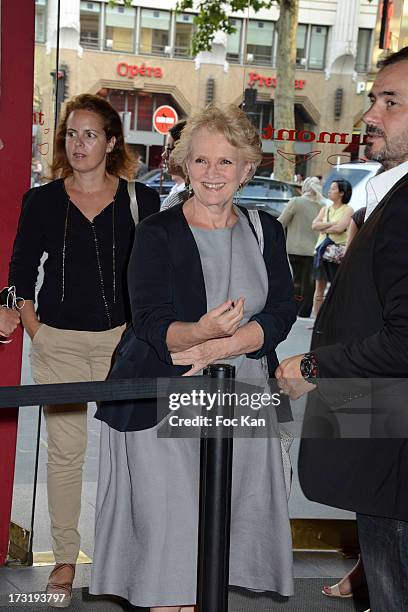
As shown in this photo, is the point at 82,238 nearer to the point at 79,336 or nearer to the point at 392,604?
the point at 79,336

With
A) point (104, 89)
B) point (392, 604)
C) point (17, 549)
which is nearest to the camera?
point (392, 604)

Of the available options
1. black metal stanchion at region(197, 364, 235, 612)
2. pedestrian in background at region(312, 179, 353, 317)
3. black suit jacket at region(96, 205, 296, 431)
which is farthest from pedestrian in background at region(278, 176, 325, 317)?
black metal stanchion at region(197, 364, 235, 612)

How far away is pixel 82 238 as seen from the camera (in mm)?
3320

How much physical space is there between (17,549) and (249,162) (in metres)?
1.81

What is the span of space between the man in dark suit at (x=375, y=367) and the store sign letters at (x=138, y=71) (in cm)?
214

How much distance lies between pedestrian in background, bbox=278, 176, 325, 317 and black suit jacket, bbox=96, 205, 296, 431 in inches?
66.6

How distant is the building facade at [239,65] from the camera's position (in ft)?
13.1

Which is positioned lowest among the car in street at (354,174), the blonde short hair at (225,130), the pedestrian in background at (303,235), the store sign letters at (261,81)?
the pedestrian in background at (303,235)

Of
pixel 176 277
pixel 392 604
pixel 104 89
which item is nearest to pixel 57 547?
pixel 176 277

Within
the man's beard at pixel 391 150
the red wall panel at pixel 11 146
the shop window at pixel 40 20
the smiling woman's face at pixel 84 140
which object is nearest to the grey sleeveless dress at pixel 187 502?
the man's beard at pixel 391 150

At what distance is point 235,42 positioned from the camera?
13.5 ft

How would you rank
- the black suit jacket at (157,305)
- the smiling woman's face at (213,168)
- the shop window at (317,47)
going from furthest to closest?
the shop window at (317,47), the smiling woman's face at (213,168), the black suit jacket at (157,305)

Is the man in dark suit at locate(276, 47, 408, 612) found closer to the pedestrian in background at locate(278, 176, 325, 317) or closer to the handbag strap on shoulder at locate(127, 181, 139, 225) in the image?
the handbag strap on shoulder at locate(127, 181, 139, 225)

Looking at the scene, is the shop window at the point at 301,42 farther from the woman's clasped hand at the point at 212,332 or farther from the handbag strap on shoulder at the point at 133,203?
the woman's clasped hand at the point at 212,332
